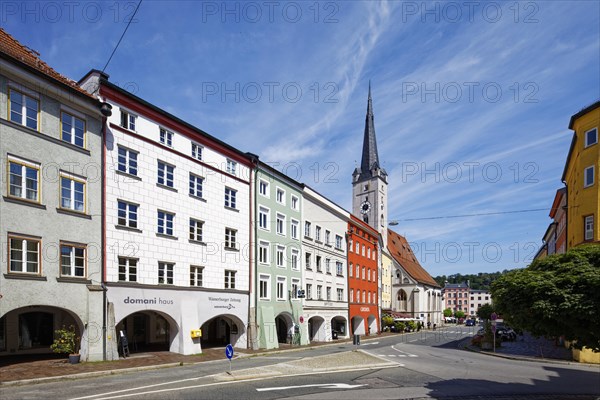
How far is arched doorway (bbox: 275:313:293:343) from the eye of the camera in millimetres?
39781

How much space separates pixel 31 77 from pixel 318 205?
30.5 m

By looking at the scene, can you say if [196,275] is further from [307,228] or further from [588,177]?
[588,177]

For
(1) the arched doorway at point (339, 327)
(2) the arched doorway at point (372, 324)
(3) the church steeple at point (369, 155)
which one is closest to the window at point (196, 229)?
(1) the arched doorway at point (339, 327)

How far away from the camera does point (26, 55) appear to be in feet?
74.9

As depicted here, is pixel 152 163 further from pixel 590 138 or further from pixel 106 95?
pixel 590 138

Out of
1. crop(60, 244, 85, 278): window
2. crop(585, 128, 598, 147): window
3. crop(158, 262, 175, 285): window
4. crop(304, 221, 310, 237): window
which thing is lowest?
crop(158, 262, 175, 285): window

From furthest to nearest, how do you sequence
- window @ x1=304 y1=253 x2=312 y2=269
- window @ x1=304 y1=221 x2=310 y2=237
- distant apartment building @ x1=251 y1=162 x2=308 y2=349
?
window @ x1=304 y1=221 x2=310 y2=237
window @ x1=304 y1=253 x2=312 y2=269
distant apartment building @ x1=251 y1=162 x2=308 y2=349

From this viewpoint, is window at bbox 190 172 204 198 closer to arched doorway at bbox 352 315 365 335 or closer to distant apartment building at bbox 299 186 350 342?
distant apartment building at bbox 299 186 350 342

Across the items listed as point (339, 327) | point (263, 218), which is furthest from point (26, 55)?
point (339, 327)

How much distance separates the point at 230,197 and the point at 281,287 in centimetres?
968

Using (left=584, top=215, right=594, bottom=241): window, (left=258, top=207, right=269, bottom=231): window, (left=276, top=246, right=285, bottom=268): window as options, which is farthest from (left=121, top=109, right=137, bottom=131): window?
(left=584, top=215, right=594, bottom=241): window

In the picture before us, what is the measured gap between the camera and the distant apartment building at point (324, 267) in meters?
44.1

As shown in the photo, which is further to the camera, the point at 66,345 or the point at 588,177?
the point at 588,177

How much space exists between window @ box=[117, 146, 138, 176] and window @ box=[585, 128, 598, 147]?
29.3m
